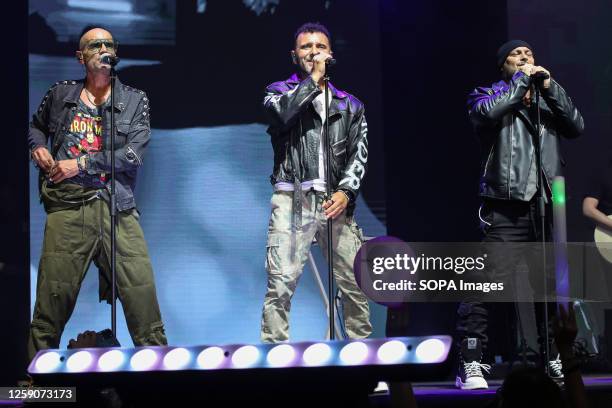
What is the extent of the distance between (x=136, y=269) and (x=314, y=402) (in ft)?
9.42

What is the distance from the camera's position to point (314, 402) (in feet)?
6.80

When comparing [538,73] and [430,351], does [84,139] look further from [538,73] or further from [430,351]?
[430,351]

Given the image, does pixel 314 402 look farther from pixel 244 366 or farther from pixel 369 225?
pixel 369 225

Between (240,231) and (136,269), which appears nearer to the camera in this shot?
(136,269)

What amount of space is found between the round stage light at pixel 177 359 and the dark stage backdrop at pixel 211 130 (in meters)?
3.68

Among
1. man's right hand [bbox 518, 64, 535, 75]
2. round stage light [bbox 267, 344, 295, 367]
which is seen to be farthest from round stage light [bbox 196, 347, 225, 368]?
man's right hand [bbox 518, 64, 535, 75]

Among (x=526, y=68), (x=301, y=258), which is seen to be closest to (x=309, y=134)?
(x=301, y=258)

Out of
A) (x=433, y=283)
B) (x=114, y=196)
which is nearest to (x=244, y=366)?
(x=114, y=196)

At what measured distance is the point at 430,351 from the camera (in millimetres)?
Answer: 1865

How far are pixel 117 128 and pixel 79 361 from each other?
2947mm

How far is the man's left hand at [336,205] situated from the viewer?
4.58 meters

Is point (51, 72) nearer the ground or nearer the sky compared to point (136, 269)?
nearer the sky

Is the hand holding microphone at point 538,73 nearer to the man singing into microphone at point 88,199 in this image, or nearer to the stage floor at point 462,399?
the stage floor at point 462,399

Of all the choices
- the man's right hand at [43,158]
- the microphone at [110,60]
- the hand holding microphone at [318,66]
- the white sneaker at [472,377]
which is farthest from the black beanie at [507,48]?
the man's right hand at [43,158]
